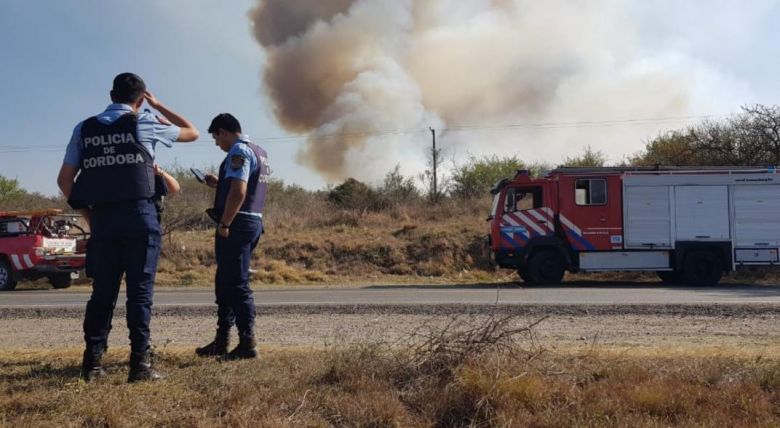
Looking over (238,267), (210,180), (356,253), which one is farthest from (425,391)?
(356,253)

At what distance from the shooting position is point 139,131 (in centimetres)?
366

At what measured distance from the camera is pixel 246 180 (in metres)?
4.10

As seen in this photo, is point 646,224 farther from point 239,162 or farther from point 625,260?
point 239,162

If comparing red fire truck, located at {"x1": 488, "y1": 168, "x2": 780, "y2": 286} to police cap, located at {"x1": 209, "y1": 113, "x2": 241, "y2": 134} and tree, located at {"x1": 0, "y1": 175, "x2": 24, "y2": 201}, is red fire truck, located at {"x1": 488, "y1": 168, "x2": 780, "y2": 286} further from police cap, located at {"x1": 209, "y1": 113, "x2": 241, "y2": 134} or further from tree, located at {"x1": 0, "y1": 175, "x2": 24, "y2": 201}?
tree, located at {"x1": 0, "y1": 175, "x2": 24, "y2": 201}

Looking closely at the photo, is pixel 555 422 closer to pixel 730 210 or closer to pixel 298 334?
pixel 298 334

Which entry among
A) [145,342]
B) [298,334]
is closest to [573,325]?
[298,334]

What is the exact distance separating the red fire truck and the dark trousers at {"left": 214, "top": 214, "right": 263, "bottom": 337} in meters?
11.0

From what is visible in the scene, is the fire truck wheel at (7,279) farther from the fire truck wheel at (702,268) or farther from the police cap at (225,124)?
the fire truck wheel at (702,268)

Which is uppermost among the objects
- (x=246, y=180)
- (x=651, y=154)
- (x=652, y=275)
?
(x=651, y=154)

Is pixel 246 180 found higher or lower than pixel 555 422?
higher

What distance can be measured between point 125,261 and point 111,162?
58 cm

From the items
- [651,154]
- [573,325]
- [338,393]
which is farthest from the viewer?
[651,154]

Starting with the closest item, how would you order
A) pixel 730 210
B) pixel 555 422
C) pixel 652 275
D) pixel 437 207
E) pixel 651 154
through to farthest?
pixel 555 422
pixel 730 210
pixel 652 275
pixel 437 207
pixel 651 154

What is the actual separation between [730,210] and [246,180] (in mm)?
13646
